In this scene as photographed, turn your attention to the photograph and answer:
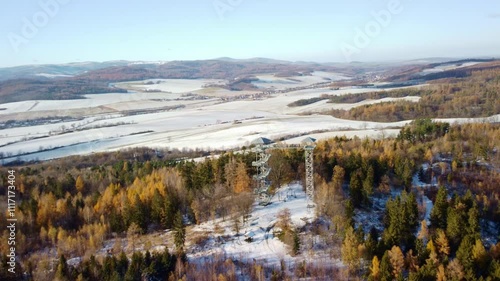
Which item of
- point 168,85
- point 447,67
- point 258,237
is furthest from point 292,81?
point 258,237

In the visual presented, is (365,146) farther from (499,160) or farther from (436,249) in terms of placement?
(436,249)

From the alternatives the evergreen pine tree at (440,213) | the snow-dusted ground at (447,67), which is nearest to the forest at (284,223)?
the evergreen pine tree at (440,213)

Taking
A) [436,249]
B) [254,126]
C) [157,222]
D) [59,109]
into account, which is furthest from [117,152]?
[59,109]

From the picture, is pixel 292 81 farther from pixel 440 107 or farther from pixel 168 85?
pixel 440 107

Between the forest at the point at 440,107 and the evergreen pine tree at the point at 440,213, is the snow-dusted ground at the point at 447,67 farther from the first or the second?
the evergreen pine tree at the point at 440,213

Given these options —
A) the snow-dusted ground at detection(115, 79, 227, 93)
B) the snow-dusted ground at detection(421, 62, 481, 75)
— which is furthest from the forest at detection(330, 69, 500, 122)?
the snow-dusted ground at detection(115, 79, 227, 93)
